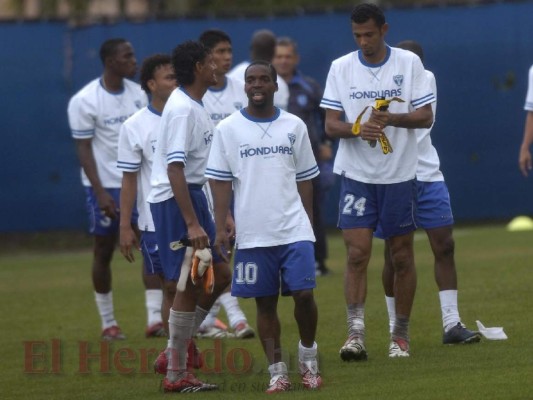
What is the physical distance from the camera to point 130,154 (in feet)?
35.3

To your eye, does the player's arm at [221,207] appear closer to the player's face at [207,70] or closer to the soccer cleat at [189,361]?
the player's face at [207,70]

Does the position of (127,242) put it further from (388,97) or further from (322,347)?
(388,97)

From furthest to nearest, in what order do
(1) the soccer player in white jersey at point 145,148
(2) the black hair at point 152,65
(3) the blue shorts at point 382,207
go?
(2) the black hair at point 152,65 → (1) the soccer player in white jersey at point 145,148 → (3) the blue shorts at point 382,207

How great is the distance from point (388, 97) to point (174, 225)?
5.76 ft

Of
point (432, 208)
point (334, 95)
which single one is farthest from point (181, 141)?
point (432, 208)

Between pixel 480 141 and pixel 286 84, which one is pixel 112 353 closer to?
pixel 286 84

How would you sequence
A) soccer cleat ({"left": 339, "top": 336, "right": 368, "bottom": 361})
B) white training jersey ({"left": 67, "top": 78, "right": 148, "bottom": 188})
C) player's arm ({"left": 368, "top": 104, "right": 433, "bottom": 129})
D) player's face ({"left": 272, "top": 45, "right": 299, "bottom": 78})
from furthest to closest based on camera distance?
player's face ({"left": 272, "top": 45, "right": 299, "bottom": 78}) < white training jersey ({"left": 67, "top": 78, "right": 148, "bottom": 188}) < soccer cleat ({"left": 339, "top": 336, "right": 368, "bottom": 361}) < player's arm ({"left": 368, "top": 104, "right": 433, "bottom": 129})

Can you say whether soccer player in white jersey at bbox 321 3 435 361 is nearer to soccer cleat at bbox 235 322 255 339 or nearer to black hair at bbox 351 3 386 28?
black hair at bbox 351 3 386 28

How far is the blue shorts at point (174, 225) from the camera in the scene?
946 cm

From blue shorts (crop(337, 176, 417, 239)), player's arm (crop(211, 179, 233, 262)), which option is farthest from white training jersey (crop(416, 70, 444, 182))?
player's arm (crop(211, 179, 233, 262))

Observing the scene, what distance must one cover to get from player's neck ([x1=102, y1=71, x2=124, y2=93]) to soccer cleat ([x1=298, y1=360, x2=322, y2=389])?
4.62 m

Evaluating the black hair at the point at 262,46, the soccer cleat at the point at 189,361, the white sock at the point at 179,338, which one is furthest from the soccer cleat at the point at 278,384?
the black hair at the point at 262,46

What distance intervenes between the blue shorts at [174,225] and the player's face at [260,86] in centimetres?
87

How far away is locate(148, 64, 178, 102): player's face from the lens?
10.7 meters
